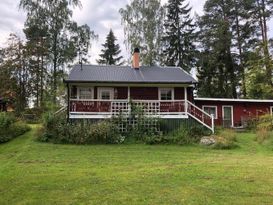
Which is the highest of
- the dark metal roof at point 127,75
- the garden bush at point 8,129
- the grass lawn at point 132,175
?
the dark metal roof at point 127,75

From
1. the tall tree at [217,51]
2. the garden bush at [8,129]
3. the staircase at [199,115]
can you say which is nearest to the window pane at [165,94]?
the staircase at [199,115]

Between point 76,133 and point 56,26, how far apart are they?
19.1 m

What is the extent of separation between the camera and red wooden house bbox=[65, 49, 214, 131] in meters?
18.5

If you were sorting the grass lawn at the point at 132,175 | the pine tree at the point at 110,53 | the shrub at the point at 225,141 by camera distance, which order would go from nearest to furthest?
the grass lawn at the point at 132,175, the shrub at the point at 225,141, the pine tree at the point at 110,53

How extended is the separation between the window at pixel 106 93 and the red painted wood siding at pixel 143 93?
1262 millimetres

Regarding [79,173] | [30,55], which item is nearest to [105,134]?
[79,173]

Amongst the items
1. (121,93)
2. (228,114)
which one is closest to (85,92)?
(121,93)

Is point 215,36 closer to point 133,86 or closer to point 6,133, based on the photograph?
point 133,86

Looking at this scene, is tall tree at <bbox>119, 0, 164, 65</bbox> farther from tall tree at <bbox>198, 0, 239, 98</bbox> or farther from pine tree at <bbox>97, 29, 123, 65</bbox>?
pine tree at <bbox>97, 29, 123, 65</bbox>

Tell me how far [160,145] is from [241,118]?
11690mm

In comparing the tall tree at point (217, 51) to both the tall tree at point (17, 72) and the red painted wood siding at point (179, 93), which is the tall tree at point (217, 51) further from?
the tall tree at point (17, 72)

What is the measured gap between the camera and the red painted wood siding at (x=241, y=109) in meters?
25.7

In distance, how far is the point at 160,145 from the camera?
16422mm

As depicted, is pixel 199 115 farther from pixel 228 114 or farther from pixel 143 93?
pixel 228 114
